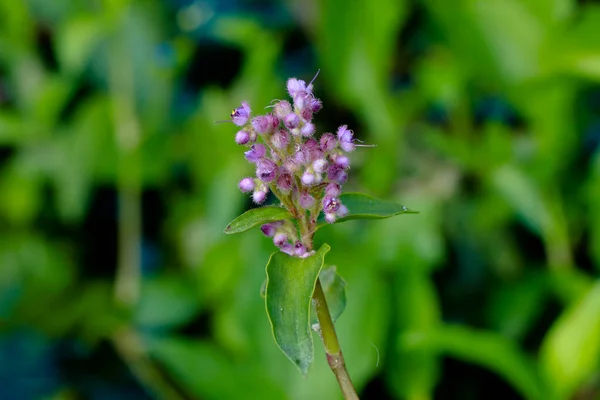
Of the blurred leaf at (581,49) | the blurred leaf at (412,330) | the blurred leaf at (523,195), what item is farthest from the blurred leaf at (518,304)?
the blurred leaf at (581,49)

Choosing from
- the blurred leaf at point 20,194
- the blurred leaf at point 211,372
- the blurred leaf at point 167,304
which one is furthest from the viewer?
the blurred leaf at point 20,194

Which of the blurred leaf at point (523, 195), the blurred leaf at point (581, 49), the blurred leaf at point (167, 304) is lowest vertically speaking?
the blurred leaf at point (167, 304)

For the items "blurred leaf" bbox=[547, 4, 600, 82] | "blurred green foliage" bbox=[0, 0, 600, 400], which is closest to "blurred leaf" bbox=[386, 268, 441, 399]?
"blurred green foliage" bbox=[0, 0, 600, 400]

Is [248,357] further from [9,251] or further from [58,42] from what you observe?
[58,42]

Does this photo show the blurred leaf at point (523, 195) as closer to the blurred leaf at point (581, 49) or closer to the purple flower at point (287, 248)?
the blurred leaf at point (581, 49)

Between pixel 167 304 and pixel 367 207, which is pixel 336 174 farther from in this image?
pixel 167 304

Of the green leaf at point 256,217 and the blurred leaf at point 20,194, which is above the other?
the blurred leaf at point 20,194

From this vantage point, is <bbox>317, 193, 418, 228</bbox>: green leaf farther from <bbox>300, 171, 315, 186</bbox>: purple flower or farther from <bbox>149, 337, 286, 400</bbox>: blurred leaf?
<bbox>149, 337, 286, 400</bbox>: blurred leaf
